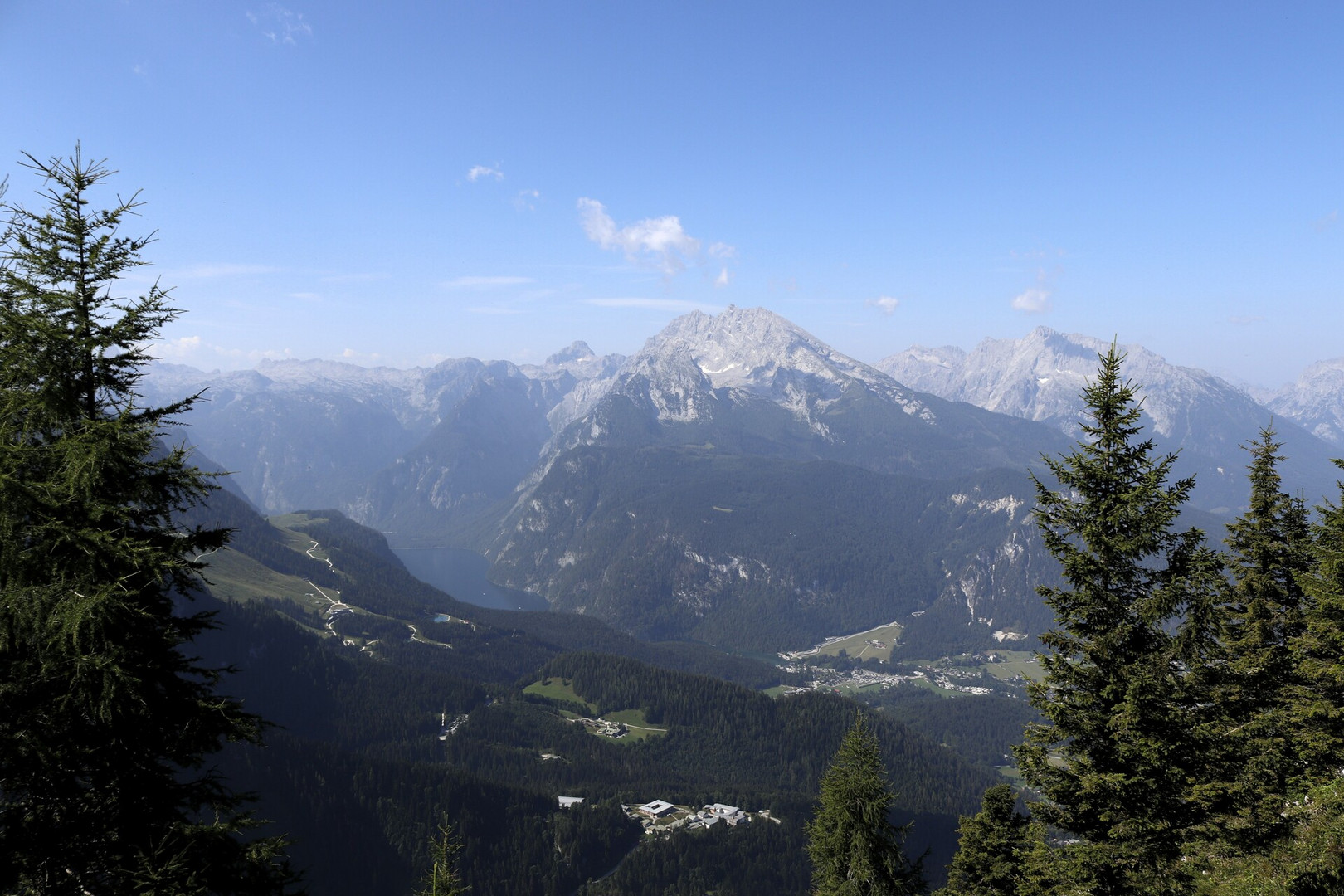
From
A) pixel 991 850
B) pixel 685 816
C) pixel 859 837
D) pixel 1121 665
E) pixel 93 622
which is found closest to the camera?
pixel 93 622

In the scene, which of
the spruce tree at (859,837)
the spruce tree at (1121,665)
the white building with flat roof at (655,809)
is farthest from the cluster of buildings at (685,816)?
the spruce tree at (1121,665)

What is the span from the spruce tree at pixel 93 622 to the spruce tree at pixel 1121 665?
64.5ft

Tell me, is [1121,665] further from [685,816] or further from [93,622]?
[685,816]

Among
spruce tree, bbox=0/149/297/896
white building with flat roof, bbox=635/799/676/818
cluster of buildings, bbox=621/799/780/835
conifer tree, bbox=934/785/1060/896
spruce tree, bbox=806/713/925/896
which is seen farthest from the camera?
white building with flat roof, bbox=635/799/676/818

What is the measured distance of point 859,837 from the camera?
2912cm

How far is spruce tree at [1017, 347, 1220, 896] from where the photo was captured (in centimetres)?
1848

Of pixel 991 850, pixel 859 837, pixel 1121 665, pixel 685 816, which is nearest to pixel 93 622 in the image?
pixel 1121 665

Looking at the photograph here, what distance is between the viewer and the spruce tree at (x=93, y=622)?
38.8ft

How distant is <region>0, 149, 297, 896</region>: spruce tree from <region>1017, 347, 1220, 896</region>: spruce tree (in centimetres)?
1965

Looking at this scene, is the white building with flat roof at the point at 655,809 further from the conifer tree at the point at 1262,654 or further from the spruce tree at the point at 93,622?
the spruce tree at the point at 93,622

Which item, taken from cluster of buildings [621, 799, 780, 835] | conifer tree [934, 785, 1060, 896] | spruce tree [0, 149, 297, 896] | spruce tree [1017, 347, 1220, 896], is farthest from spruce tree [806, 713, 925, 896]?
cluster of buildings [621, 799, 780, 835]

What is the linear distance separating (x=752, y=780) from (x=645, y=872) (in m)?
71.4

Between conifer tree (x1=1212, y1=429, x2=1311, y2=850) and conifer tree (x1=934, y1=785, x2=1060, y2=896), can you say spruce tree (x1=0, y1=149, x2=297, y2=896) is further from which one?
conifer tree (x1=934, y1=785, x2=1060, y2=896)

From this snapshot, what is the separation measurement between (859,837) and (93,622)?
2768cm
